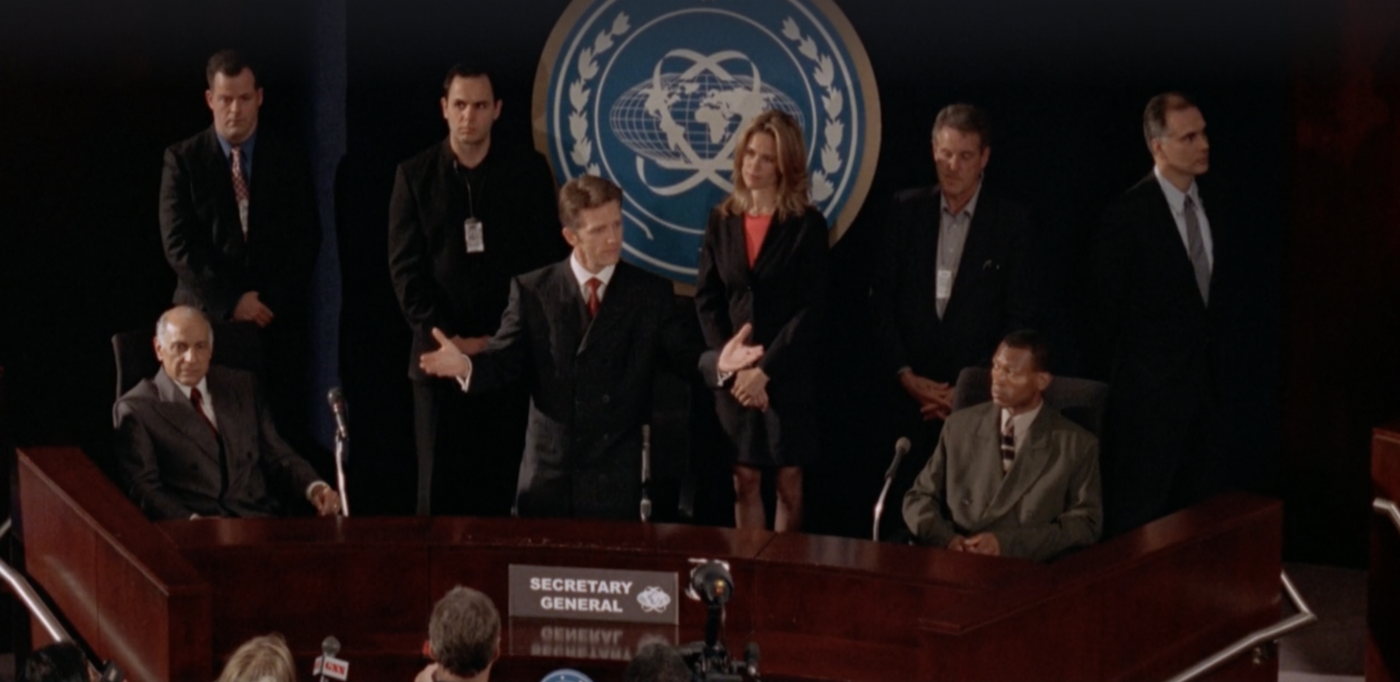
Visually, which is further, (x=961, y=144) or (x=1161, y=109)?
(x=1161, y=109)

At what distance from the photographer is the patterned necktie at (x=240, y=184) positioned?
768cm

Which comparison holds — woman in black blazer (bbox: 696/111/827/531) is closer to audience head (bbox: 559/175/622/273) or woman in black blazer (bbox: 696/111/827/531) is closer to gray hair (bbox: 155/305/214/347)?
audience head (bbox: 559/175/622/273)

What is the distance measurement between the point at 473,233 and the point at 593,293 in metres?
0.85

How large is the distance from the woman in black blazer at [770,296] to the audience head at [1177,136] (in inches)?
44.6

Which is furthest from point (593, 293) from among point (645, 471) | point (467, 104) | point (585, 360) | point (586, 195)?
point (467, 104)

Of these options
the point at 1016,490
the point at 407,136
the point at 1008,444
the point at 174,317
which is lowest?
the point at 1016,490

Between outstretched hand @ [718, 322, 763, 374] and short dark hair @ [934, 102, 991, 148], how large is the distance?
1.15 meters

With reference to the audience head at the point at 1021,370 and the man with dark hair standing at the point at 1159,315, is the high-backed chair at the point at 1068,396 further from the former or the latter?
the man with dark hair standing at the point at 1159,315

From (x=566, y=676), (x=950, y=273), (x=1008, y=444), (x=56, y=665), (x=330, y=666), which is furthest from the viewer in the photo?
(x=950, y=273)

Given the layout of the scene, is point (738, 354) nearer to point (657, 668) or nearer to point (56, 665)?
point (657, 668)

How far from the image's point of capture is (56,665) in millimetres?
4414

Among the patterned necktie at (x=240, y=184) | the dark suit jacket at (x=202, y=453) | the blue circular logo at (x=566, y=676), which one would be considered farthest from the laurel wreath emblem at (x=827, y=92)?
the blue circular logo at (x=566, y=676)

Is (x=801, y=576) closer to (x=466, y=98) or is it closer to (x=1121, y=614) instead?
(x=1121, y=614)

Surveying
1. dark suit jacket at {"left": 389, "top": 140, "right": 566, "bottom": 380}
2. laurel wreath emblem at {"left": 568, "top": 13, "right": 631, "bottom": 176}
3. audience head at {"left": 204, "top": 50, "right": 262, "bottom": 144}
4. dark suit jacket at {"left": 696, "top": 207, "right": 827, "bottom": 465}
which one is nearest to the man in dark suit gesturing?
dark suit jacket at {"left": 696, "top": 207, "right": 827, "bottom": 465}
